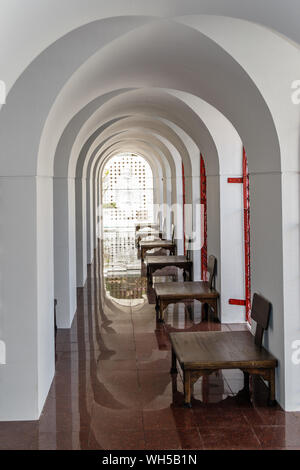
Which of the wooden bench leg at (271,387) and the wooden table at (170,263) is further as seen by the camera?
the wooden table at (170,263)

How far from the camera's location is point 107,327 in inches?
434

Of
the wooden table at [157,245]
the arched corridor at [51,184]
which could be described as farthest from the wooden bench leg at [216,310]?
the wooden table at [157,245]

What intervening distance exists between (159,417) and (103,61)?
420cm

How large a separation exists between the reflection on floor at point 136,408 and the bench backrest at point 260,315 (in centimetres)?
68

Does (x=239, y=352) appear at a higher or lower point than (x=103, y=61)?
lower

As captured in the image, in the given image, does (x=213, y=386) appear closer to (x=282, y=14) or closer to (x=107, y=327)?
(x=107, y=327)

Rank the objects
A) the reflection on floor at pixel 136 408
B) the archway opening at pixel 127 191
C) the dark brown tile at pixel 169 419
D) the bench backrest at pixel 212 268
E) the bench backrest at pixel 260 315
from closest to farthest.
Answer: the reflection on floor at pixel 136 408
the dark brown tile at pixel 169 419
the bench backrest at pixel 260 315
the bench backrest at pixel 212 268
the archway opening at pixel 127 191

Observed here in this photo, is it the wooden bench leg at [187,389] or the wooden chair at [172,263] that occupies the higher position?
the wooden chair at [172,263]

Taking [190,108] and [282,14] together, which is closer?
[282,14]

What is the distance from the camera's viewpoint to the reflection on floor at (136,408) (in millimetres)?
6137

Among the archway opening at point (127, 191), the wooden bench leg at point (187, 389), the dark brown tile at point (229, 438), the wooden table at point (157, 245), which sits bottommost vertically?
the dark brown tile at point (229, 438)

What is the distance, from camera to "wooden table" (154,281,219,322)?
10898 millimetres

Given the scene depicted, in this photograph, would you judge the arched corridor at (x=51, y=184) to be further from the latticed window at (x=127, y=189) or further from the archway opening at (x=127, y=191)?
the latticed window at (x=127, y=189)
